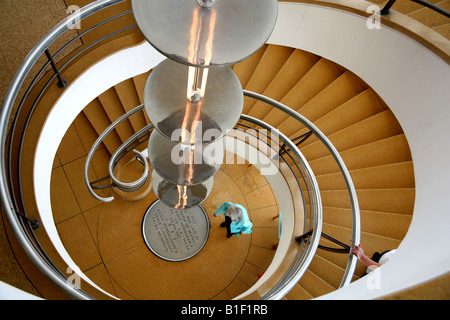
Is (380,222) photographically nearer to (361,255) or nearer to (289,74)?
(361,255)

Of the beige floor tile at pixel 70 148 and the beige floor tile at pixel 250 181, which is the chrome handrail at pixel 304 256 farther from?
the beige floor tile at pixel 70 148

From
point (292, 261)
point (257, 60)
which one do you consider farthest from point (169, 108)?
point (257, 60)

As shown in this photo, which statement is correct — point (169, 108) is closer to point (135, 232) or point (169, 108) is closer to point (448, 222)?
point (448, 222)

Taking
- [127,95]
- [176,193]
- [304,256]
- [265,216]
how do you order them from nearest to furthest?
1. [176,193]
2. [304,256]
3. [127,95]
4. [265,216]

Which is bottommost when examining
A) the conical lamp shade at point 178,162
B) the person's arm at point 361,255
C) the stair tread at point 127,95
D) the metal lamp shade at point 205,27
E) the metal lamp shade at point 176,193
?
the person's arm at point 361,255

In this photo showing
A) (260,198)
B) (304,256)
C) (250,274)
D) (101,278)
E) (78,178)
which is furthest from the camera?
(260,198)

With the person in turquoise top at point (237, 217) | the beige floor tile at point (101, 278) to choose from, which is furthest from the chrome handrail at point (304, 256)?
the beige floor tile at point (101, 278)

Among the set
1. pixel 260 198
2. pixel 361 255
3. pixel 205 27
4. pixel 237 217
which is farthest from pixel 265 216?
pixel 205 27

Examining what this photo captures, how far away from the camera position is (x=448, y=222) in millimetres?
2543

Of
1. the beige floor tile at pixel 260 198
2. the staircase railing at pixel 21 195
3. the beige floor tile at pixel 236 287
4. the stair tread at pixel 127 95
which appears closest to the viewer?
the staircase railing at pixel 21 195

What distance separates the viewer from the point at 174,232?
6402mm

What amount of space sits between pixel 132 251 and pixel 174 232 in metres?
0.93

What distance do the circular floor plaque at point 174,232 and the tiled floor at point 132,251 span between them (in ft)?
0.40

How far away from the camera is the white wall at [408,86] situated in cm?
271
